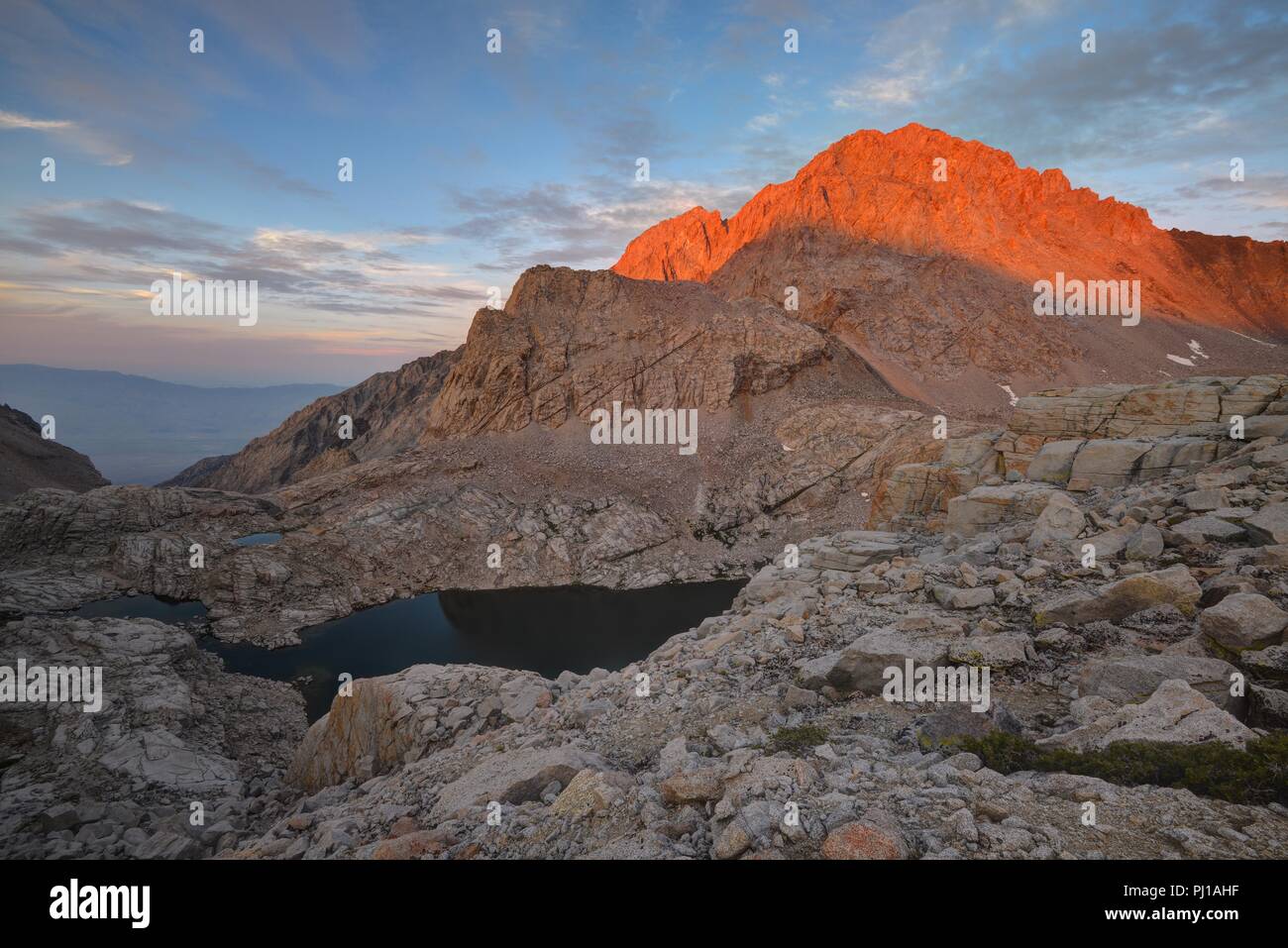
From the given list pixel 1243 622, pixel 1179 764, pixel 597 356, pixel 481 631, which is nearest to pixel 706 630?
pixel 1243 622

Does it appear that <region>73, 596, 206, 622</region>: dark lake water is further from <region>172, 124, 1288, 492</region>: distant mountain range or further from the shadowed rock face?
the shadowed rock face

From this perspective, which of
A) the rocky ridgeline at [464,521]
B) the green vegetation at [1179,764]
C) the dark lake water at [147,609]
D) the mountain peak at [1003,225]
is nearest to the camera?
the green vegetation at [1179,764]

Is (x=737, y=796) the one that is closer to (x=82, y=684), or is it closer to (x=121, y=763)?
(x=121, y=763)

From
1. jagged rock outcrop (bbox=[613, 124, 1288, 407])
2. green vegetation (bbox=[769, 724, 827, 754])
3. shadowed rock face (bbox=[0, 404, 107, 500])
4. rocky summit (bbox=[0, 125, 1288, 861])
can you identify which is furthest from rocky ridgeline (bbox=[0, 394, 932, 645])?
green vegetation (bbox=[769, 724, 827, 754])

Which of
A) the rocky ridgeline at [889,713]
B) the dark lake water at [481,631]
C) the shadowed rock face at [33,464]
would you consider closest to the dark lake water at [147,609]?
the dark lake water at [481,631]

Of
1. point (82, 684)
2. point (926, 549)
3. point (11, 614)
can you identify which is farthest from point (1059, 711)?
point (11, 614)

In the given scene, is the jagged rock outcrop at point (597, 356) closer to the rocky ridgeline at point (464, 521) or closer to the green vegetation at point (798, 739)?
the rocky ridgeline at point (464, 521)

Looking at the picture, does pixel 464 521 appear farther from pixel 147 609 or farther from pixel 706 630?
pixel 706 630
